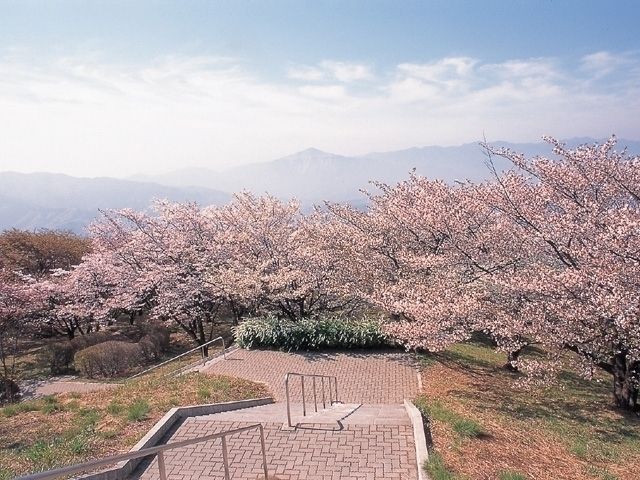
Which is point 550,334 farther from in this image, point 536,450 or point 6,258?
point 6,258

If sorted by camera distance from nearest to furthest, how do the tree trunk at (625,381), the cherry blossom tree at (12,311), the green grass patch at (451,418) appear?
the green grass patch at (451,418), the tree trunk at (625,381), the cherry blossom tree at (12,311)

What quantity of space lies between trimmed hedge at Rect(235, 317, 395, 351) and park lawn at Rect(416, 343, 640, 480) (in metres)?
2.29

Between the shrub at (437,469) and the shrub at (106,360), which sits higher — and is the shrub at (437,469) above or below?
above

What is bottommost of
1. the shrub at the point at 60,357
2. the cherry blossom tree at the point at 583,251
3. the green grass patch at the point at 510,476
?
the shrub at the point at 60,357

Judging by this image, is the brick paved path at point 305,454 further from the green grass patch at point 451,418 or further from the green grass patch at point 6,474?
the green grass patch at point 6,474

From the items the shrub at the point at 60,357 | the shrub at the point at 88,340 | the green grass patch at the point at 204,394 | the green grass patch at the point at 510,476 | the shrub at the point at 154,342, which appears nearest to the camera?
the green grass patch at the point at 510,476

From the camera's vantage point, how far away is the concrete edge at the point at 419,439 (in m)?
7.48

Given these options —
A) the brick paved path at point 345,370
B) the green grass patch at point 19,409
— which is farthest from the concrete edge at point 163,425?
the green grass patch at point 19,409

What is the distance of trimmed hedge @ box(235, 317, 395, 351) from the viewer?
17984 millimetres

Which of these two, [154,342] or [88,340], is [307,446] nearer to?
[154,342]

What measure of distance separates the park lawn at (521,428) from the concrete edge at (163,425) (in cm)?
427

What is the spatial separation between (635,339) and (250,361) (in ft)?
38.7

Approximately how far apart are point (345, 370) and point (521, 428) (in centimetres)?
639

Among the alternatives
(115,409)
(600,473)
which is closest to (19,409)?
(115,409)
